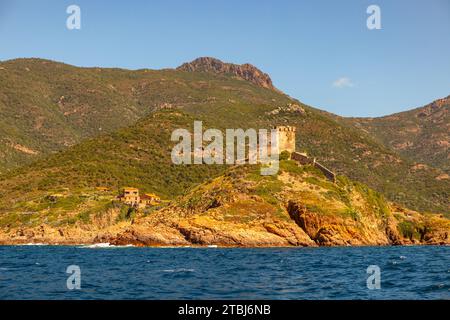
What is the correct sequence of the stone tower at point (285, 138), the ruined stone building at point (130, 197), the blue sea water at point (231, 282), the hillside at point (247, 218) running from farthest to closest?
the ruined stone building at point (130, 197) < the stone tower at point (285, 138) < the hillside at point (247, 218) < the blue sea water at point (231, 282)

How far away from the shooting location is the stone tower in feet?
486

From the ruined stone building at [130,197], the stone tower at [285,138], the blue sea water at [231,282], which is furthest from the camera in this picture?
the ruined stone building at [130,197]

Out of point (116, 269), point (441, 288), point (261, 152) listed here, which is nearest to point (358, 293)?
point (441, 288)

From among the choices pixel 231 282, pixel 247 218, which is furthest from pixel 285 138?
pixel 231 282

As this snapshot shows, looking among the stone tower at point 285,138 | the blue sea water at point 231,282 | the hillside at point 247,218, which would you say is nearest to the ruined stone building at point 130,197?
the hillside at point 247,218

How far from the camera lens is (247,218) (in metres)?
116

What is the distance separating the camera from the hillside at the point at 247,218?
377 feet

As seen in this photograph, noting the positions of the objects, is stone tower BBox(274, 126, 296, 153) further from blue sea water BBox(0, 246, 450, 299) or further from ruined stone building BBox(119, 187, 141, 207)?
blue sea water BBox(0, 246, 450, 299)

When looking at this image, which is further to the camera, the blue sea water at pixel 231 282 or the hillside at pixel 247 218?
the hillside at pixel 247 218

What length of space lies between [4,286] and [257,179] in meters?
91.5

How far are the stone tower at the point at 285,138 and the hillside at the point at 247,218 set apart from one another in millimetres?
9847

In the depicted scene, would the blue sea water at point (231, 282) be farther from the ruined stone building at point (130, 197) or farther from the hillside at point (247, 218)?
the ruined stone building at point (130, 197)

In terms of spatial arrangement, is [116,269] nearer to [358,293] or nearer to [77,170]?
[358,293]

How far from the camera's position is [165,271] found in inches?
2148
